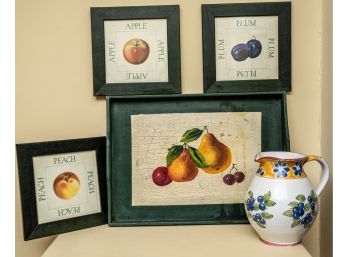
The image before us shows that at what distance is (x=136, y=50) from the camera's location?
4.63ft

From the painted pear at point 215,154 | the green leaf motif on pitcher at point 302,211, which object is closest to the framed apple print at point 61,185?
the painted pear at point 215,154

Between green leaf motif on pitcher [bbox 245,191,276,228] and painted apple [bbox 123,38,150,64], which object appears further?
painted apple [bbox 123,38,150,64]

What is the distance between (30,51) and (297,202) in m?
0.97

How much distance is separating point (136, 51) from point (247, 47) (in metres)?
0.37

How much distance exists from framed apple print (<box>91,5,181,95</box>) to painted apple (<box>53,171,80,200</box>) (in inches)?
11.4

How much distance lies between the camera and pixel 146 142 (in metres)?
1.37

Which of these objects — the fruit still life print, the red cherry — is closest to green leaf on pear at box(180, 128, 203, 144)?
the fruit still life print

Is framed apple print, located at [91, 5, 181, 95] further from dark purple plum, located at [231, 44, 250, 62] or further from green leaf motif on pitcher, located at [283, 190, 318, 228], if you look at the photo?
green leaf motif on pitcher, located at [283, 190, 318, 228]

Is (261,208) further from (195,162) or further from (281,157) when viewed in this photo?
(195,162)

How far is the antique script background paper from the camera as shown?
135 cm

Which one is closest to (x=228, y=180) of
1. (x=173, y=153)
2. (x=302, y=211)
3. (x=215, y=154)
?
(x=215, y=154)
